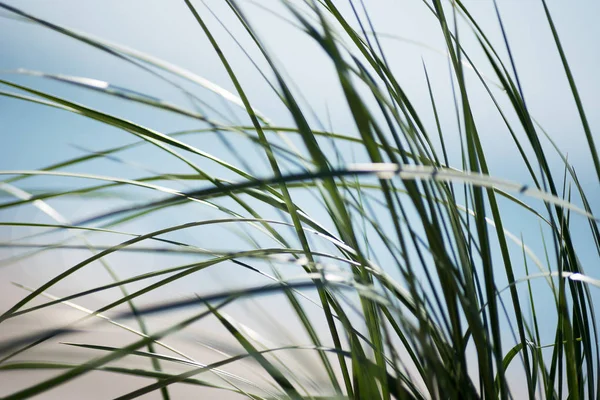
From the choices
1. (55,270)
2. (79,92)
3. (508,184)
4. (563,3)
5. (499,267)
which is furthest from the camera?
(79,92)

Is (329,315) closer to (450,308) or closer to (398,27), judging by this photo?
(450,308)

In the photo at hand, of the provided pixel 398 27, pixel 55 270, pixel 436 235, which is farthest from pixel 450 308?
pixel 398 27

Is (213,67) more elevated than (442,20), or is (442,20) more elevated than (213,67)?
(213,67)

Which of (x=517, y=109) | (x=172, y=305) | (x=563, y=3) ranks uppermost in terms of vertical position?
(x=563, y=3)

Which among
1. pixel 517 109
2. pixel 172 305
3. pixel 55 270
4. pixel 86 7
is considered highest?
pixel 86 7

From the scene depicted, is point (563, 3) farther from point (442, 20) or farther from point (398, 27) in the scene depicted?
point (442, 20)

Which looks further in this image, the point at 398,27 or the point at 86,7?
the point at 86,7

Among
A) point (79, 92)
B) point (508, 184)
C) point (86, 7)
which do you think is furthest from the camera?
point (86, 7)

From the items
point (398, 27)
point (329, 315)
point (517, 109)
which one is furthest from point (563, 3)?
point (329, 315)

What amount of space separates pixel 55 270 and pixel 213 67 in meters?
1.15

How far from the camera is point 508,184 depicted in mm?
144

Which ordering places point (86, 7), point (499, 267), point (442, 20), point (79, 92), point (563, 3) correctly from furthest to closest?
point (86, 7) < point (79, 92) < point (563, 3) < point (499, 267) < point (442, 20)

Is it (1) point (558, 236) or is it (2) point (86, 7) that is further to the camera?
(2) point (86, 7)

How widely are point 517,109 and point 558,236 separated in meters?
0.07
